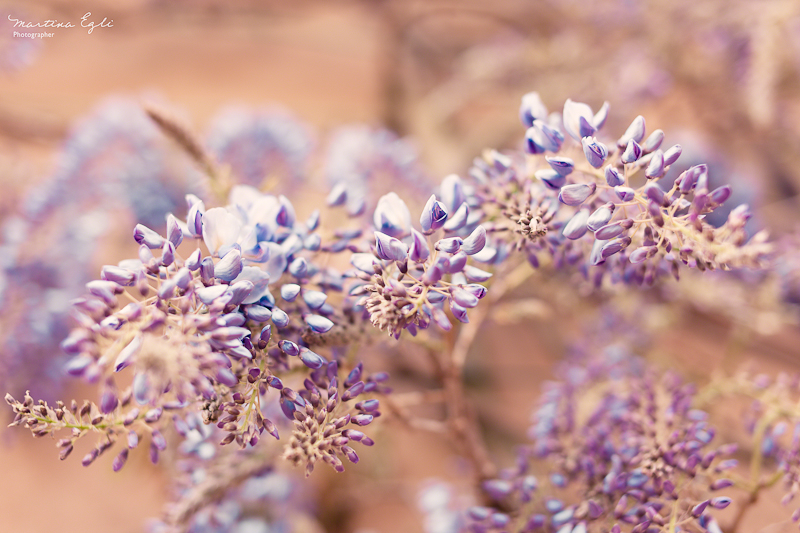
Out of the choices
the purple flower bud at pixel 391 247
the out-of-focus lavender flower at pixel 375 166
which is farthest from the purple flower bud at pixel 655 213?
the out-of-focus lavender flower at pixel 375 166

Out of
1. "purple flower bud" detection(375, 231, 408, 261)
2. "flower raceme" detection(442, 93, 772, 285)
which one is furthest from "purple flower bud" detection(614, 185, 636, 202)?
"purple flower bud" detection(375, 231, 408, 261)

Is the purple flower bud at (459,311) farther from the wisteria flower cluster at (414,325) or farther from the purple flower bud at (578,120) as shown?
the purple flower bud at (578,120)

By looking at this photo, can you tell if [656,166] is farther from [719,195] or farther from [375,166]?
[375,166]

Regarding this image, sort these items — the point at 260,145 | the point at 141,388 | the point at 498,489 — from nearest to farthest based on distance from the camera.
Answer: the point at 141,388 < the point at 498,489 < the point at 260,145

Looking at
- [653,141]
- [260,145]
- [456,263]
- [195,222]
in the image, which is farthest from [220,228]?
[260,145]

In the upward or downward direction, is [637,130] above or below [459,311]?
above

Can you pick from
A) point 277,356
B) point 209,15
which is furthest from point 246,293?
point 209,15

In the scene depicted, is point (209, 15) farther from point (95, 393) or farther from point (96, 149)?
point (95, 393)
